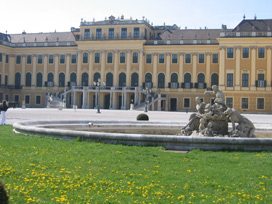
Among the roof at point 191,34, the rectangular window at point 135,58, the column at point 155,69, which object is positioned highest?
the roof at point 191,34

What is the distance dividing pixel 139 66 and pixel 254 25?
18.6 m

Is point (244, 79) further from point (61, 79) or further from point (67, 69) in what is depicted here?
point (61, 79)

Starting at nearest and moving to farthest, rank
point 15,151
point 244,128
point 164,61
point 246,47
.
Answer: point 15,151 < point 244,128 < point 246,47 < point 164,61

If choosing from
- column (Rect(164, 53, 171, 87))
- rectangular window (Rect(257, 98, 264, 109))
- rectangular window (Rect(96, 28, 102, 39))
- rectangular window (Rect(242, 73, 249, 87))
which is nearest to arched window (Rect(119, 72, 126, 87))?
column (Rect(164, 53, 171, 87))

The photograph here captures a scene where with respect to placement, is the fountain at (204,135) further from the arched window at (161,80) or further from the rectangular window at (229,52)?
the arched window at (161,80)

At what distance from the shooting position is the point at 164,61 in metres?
61.4

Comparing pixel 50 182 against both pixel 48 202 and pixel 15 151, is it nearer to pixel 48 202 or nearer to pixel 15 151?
pixel 48 202

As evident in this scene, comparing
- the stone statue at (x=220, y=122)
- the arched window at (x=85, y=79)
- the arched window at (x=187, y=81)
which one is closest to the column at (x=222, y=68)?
the arched window at (x=187, y=81)

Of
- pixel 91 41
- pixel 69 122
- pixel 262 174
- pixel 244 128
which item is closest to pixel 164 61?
pixel 91 41

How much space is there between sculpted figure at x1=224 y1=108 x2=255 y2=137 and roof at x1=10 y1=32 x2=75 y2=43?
59.5 metres

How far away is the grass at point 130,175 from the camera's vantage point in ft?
20.4

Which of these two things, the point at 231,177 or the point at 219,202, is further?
the point at 231,177

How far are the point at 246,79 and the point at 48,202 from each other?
52.6 meters

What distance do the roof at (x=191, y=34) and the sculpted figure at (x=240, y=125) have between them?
49.2 meters
